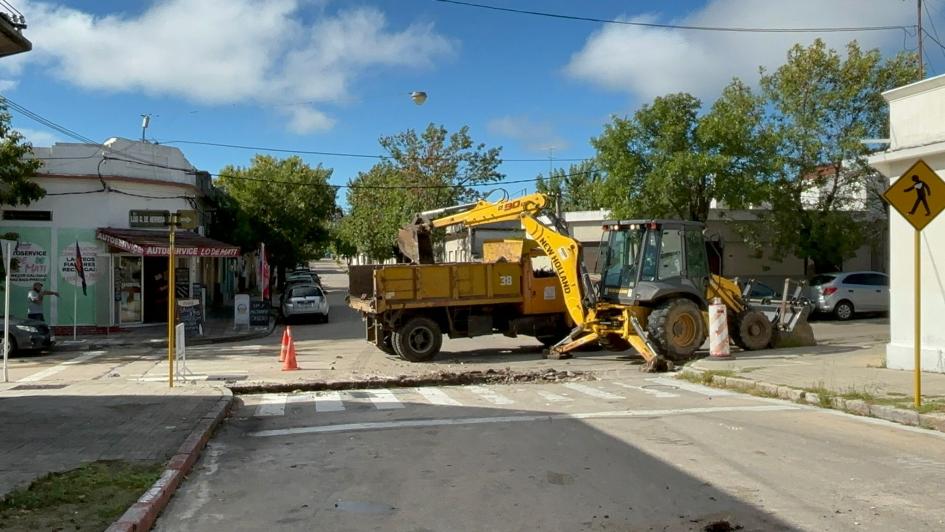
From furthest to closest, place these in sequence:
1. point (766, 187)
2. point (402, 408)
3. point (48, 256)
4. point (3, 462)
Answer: point (766, 187), point (48, 256), point (402, 408), point (3, 462)

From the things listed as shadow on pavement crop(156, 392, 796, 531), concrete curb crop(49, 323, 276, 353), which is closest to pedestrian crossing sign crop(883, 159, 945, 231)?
shadow on pavement crop(156, 392, 796, 531)

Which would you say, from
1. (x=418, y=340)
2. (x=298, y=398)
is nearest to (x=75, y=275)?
(x=418, y=340)

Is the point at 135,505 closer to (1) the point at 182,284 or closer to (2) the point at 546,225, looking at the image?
(2) the point at 546,225

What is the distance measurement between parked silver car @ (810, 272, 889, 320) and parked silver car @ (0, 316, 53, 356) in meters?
22.1

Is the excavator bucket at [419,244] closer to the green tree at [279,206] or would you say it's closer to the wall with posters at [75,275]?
the wall with posters at [75,275]

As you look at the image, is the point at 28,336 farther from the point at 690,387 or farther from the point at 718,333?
the point at 718,333

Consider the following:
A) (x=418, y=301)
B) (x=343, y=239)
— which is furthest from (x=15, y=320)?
(x=343, y=239)

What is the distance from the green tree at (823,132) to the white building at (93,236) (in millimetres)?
18656

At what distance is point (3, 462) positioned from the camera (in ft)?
23.6

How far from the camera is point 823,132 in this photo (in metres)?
27.1

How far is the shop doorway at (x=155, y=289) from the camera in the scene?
26.2 metres

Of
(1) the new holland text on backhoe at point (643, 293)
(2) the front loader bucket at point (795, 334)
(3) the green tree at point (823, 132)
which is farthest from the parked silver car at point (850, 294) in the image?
(2) the front loader bucket at point (795, 334)

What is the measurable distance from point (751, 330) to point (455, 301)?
→ 247 inches

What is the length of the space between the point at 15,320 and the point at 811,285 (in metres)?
23.3
